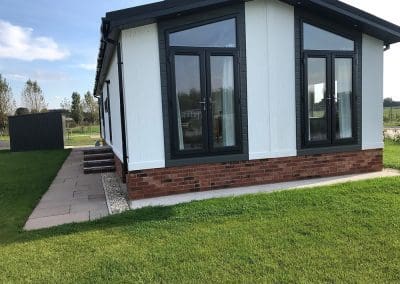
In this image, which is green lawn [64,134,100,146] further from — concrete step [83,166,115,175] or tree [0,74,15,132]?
tree [0,74,15,132]

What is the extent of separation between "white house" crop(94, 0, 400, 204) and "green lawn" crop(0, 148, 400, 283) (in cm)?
106

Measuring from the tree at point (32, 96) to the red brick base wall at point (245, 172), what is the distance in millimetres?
34813

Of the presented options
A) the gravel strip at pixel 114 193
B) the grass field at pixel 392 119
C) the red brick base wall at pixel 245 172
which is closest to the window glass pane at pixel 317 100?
the red brick base wall at pixel 245 172

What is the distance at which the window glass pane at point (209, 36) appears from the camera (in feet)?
19.1

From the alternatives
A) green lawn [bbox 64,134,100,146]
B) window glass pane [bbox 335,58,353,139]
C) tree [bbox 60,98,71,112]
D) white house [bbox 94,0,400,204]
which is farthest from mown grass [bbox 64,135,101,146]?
tree [bbox 60,98,71,112]

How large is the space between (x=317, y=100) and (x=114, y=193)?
4392 millimetres

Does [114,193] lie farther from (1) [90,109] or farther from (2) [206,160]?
(1) [90,109]

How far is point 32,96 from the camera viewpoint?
121 ft

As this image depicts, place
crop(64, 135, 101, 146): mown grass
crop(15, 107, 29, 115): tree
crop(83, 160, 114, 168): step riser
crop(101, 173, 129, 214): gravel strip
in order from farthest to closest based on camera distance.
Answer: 1. crop(15, 107, 29, 115): tree
2. crop(64, 135, 101, 146): mown grass
3. crop(83, 160, 114, 168): step riser
4. crop(101, 173, 129, 214): gravel strip

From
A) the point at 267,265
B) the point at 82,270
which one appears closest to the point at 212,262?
the point at 267,265

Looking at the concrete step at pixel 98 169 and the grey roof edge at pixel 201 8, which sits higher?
the grey roof edge at pixel 201 8

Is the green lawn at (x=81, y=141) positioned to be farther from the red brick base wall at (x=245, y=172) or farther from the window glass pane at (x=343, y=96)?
the window glass pane at (x=343, y=96)

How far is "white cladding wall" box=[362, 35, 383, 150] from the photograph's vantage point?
7.06m

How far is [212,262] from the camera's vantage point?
11.0 feet
